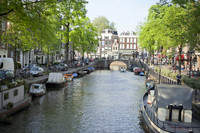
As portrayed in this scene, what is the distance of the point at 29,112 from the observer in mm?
23469

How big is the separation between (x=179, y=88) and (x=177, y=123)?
2575 millimetres

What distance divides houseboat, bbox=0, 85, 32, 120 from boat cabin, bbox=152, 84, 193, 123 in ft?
41.9

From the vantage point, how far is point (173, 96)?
673 inches

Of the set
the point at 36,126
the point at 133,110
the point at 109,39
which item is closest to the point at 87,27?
the point at 133,110

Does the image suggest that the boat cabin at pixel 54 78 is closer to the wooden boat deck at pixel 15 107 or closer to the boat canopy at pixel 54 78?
the boat canopy at pixel 54 78

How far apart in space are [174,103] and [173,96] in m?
0.51

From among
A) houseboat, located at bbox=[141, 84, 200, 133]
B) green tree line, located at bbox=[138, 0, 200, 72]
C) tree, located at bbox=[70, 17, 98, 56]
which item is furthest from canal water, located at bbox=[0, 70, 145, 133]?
tree, located at bbox=[70, 17, 98, 56]

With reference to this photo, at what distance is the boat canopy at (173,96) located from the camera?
664 inches

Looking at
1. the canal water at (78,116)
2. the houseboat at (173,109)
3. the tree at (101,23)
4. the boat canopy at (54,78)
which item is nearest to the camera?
the houseboat at (173,109)

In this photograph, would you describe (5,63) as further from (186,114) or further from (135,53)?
(135,53)

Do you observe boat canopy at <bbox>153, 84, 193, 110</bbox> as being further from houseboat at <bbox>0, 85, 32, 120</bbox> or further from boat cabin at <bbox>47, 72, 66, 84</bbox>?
boat cabin at <bbox>47, 72, 66, 84</bbox>

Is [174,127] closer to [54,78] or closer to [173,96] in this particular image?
[173,96]

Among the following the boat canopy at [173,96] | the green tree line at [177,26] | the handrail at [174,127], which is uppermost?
the green tree line at [177,26]

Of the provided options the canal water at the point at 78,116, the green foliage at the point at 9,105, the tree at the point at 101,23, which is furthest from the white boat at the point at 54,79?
the tree at the point at 101,23
